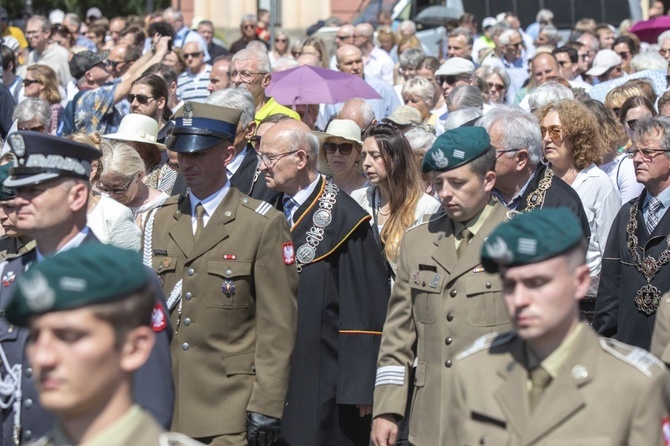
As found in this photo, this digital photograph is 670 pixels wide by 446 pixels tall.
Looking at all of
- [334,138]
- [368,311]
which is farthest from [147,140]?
[368,311]

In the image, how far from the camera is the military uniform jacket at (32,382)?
4.48 m

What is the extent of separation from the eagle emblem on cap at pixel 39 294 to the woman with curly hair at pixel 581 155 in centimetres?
510

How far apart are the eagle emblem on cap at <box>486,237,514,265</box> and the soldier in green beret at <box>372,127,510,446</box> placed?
1.62 meters

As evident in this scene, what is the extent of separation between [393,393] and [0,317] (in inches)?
67.8

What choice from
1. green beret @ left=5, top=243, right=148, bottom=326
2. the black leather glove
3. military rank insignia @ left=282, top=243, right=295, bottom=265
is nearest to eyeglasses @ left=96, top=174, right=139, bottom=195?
military rank insignia @ left=282, top=243, right=295, bottom=265

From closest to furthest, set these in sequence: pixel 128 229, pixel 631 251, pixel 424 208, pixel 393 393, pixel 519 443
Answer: pixel 519 443 < pixel 393 393 < pixel 128 229 < pixel 631 251 < pixel 424 208

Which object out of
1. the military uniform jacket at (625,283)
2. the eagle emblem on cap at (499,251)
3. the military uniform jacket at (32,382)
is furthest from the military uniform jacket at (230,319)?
the eagle emblem on cap at (499,251)

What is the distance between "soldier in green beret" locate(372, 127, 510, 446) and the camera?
558 cm

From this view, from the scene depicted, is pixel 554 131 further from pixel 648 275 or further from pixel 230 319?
pixel 230 319

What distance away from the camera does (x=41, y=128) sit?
10.5m

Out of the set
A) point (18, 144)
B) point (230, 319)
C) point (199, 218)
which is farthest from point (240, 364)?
point (18, 144)

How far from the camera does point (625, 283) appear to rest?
23.4 ft

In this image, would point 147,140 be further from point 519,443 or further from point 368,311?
point 519,443

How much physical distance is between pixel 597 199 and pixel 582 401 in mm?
4196
